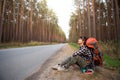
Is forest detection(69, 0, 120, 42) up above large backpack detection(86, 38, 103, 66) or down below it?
above

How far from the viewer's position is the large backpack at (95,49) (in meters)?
5.73

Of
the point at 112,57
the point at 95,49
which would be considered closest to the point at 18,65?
the point at 95,49

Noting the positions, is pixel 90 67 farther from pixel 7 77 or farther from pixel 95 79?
pixel 7 77

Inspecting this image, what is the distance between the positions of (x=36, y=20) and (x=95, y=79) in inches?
1924

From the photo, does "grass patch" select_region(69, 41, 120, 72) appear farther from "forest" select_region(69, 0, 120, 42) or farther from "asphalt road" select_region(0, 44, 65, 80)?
"forest" select_region(69, 0, 120, 42)

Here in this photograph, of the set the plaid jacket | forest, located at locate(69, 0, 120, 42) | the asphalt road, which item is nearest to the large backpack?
the plaid jacket

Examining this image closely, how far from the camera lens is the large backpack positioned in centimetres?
573

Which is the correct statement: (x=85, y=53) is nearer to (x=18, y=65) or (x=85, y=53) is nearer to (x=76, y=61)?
(x=76, y=61)

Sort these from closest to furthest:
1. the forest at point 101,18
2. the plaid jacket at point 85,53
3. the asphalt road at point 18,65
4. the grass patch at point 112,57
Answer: the asphalt road at point 18,65
the plaid jacket at point 85,53
the grass patch at point 112,57
the forest at point 101,18

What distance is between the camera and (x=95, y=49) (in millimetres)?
5875

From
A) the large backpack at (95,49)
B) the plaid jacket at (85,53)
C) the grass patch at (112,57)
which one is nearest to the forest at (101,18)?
the grass patch at (112,57)

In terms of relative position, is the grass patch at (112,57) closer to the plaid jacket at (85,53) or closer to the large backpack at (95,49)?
the large backpack at (95,49)

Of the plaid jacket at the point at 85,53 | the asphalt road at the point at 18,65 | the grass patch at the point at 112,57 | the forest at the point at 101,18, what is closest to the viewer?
the asphalt road at the point at 18,65

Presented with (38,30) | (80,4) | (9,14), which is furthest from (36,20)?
(80,4)
